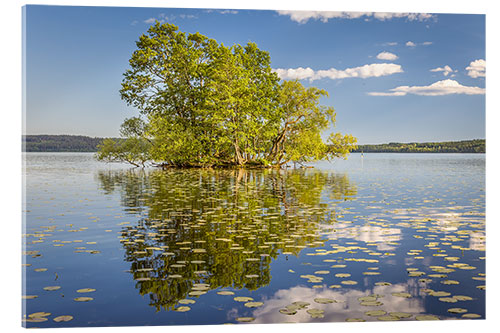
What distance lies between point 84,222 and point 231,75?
2401 cm

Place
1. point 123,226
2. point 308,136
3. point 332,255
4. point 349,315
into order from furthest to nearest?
point 308,136, point 123,226, point 332,255, point 349,315

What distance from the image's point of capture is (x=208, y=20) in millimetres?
11023

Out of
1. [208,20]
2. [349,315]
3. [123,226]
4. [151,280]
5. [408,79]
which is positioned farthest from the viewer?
[408,79]

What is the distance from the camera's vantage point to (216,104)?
30.9 m

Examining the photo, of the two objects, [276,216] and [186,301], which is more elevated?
[276,216]

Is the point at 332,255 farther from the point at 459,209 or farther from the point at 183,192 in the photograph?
the point at 183,192

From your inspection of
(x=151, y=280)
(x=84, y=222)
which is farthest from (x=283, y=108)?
(x=151, y=280)

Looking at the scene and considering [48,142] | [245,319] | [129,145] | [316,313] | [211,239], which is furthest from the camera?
[129,145]

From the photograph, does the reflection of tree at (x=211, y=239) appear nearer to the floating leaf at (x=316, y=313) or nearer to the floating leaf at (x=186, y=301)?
the floating leaf at (x=186, y=301)

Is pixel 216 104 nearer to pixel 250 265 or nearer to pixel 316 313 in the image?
pixel 250 265

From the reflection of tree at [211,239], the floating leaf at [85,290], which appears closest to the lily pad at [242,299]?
the reflection of tree at [211,239]

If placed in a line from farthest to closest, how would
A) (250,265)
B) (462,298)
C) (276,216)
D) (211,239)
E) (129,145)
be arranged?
1. (129,145)
2. (276,216)
3. (211,239)
4. (250,265)
5. (462,298)

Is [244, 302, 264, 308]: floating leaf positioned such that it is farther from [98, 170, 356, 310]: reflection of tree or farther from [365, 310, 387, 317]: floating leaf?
[365, 310, 387, 317]: floating leaf

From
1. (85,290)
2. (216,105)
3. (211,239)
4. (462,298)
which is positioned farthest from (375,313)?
(216,105)
